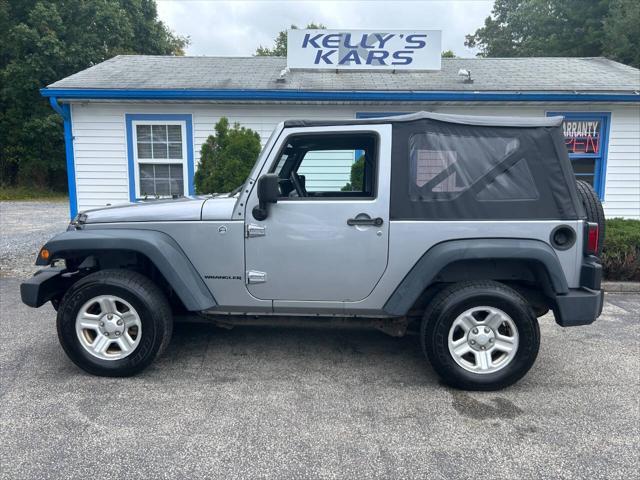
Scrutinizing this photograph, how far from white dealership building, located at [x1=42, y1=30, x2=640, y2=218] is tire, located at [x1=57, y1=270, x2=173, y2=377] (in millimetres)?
5475

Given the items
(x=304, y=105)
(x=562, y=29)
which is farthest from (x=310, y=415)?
(x=562, y=29)

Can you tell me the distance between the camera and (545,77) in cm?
975

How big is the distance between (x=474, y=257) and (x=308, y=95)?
586 centimetres

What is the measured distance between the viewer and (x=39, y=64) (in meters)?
25.2

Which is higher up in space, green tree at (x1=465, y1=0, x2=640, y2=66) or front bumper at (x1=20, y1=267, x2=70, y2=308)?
green tree at (x1=465, y1=0, x2=640, y2=66)

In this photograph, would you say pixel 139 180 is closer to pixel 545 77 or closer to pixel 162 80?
pixel 162 80

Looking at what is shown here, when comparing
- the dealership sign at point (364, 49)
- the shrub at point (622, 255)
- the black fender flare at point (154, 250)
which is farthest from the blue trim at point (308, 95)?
the black fender flare at point (154, 250)

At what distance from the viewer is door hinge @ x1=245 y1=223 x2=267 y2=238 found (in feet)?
11.8

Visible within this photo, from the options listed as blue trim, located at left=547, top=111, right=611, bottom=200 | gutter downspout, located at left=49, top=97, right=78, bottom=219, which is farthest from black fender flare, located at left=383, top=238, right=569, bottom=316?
gutter downspout, located at left=49, top=97, right=78, bottom=219

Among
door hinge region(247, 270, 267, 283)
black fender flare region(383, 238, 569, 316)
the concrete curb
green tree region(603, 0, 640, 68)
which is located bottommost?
the concrete curb

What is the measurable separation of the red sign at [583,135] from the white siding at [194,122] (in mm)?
240

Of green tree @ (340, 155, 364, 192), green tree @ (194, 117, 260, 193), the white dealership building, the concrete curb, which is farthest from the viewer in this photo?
the white dealership building

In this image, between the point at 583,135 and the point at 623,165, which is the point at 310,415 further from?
the point at 623,165

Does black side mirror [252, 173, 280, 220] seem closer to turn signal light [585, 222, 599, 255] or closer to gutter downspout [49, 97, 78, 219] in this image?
turn signal light [585, 222, 599, 255]
